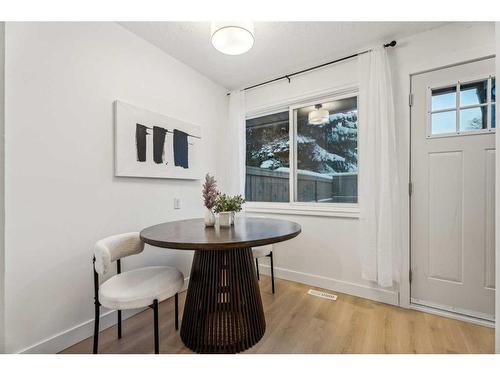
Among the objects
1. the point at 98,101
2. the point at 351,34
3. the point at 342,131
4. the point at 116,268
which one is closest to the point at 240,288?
the point at 116,268

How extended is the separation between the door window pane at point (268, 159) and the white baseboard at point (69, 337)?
191 centimetres

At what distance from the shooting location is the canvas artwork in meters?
A: 1.91

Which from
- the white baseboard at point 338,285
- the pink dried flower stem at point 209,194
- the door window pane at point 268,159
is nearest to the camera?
the pink dried flower stem at point 209,194

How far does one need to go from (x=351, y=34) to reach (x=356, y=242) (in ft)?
6.37

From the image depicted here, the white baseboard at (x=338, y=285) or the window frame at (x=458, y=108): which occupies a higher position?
the window frame at (x=458, y=108)

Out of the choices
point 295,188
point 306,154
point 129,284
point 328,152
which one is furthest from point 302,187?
point 129,284

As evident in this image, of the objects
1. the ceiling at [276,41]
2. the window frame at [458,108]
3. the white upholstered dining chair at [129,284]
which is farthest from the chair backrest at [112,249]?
the window frame at [458,108]

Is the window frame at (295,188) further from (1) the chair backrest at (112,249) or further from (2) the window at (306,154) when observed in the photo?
(1) the chair backrest at (112,249)

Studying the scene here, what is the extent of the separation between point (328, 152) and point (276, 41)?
124 centimetres

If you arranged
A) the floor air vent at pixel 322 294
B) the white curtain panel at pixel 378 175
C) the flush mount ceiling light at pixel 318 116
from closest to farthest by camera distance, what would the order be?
the white curtain panel at pixel 378 175 < the floor air vent at pixel 322 294 < the flush mount ceiling light at pixel 318 116

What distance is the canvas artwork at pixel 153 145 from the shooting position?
1912 millimetres

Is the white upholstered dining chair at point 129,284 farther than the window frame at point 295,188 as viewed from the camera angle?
No

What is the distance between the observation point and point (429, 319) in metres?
1.88

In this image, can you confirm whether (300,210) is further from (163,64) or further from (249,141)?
(163,64)
